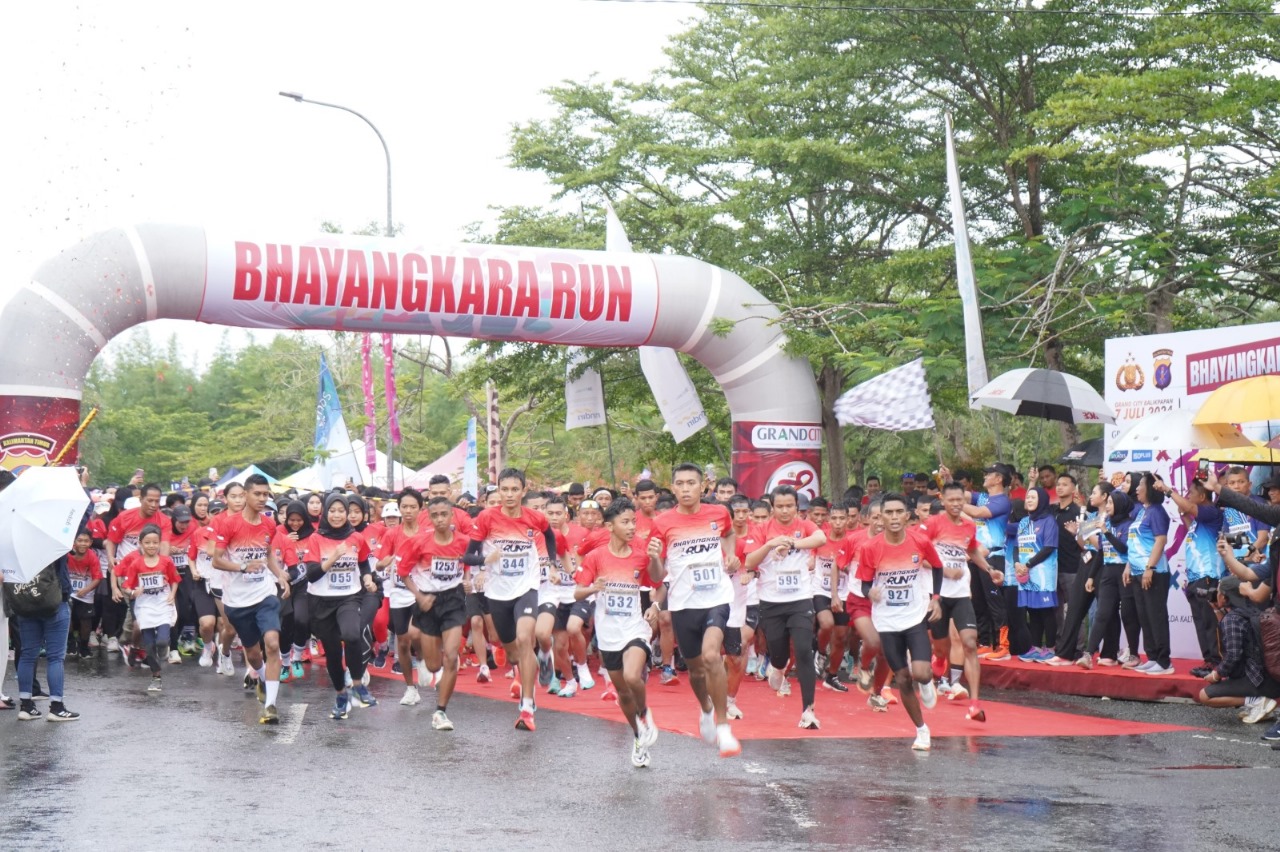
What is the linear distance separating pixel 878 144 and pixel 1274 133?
5.56m

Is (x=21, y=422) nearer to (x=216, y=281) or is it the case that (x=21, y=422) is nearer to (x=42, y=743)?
(x=216, y=281)

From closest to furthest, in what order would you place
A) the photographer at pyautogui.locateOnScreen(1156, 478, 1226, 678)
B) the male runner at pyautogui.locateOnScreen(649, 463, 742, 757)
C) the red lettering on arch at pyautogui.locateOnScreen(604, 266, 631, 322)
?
1. the male runner at pyautogui.locateOnScreen(649, 463, 742, 757)
2. the photographer at pyautogui.locateOnScreen(1156, 478, 1226, 678)
3. the red lettering on arch at pyautogui.locateOnScreen(604, 266, 631, 322)

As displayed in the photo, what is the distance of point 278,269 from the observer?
59.7 feet

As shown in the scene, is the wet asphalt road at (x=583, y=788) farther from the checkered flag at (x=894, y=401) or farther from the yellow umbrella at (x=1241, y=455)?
the checkered flag at (x=894, y=401)

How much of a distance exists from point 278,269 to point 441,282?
1.99 m

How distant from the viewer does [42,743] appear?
1025 centimetres

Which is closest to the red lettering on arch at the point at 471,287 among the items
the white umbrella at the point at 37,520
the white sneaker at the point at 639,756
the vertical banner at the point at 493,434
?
the vertical banner at the point at 493,434

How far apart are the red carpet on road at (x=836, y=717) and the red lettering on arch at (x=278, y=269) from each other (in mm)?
6213

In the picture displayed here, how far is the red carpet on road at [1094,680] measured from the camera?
43.1 feet

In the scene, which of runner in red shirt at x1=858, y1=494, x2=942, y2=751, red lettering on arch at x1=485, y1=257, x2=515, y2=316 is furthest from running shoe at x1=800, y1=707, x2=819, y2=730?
red lettering on arch at x1=485, y1=257, x2=515, y2=316

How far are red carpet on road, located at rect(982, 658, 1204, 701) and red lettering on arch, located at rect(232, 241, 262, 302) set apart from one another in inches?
381

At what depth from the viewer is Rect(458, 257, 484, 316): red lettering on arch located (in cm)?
1872

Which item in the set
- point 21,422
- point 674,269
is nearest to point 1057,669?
point 674,269

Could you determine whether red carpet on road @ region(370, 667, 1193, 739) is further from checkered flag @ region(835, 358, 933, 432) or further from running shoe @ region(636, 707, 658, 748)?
checkered flag @ region(835, 358, 933, 432)
